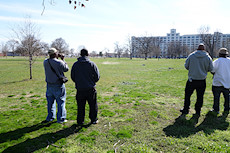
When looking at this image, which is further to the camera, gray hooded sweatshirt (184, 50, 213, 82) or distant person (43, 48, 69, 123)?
gray hooded sweatshirt (184, 50, 213, 82)

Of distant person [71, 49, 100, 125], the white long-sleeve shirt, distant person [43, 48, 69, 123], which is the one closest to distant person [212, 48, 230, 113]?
the white long-sleeve shirt

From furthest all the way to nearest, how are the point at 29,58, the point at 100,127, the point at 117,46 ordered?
the point at 117,46 → the point at 29,58 → the point at 100,127

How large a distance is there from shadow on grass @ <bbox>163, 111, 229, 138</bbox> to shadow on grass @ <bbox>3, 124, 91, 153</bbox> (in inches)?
99.0

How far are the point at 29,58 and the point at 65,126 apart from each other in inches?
463

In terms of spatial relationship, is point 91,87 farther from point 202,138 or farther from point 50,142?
point 202,138

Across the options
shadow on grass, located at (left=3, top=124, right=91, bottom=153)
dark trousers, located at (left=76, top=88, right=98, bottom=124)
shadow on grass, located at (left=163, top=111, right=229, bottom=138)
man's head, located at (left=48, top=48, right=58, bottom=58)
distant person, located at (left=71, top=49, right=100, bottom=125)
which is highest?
man's head, located at (left=48, top=48, right=58, bottom=58)

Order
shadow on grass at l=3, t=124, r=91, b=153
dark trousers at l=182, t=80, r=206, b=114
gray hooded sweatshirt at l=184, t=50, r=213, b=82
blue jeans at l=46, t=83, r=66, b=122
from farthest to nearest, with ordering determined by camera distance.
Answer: dark trousers at l=182, t=80, r=206, b=114
gray hooded sweatshirt at l=184, t=50, r=213, b=82
blue jeans at l=46, t=83, r=66, b=122
shadow on grass at l=3, t=124, r=91, b=153

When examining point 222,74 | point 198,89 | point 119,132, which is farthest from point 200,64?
point 119,132

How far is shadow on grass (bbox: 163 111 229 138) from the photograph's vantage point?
4027mm

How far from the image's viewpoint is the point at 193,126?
439 centimetres

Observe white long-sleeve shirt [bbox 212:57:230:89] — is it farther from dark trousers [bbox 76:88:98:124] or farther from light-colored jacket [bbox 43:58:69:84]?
light-colored jacket [bbox 43:58:69:84]

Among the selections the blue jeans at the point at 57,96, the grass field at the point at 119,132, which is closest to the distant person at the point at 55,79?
the blue jeans at the point at 57,96


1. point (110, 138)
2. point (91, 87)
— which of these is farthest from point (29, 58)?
point (110, 138)

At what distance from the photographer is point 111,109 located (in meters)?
6.01
